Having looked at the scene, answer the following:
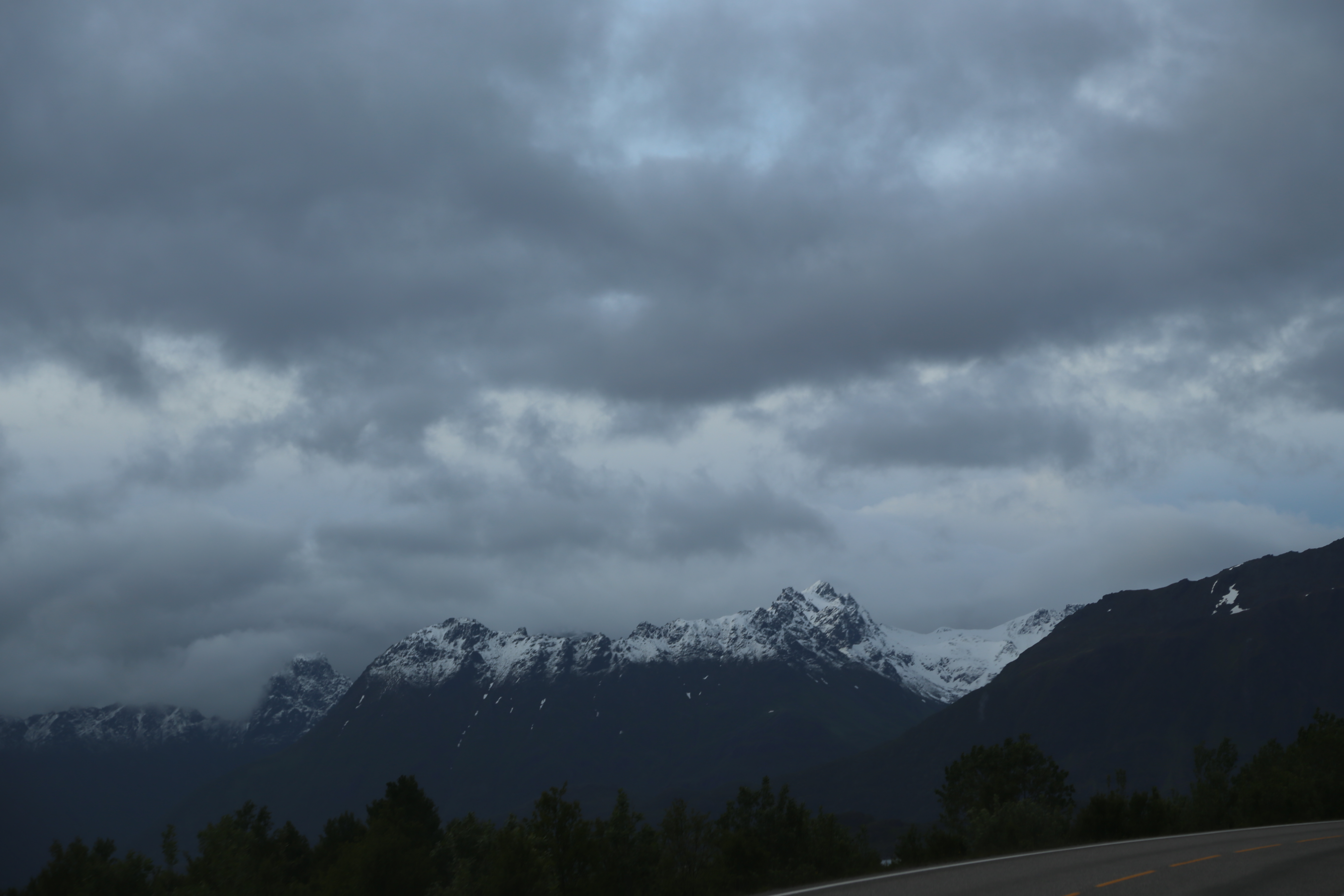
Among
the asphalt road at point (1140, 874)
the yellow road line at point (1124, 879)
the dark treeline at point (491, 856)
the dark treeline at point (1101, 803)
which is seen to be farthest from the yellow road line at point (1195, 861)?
the dark treeline at point (491, 856)

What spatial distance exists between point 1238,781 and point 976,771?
29.4 metres

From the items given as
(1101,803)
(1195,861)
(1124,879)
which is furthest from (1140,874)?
(1101,803)

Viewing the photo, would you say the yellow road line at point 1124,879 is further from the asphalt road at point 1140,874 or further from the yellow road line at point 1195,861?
the yellow road line at point 1195,861

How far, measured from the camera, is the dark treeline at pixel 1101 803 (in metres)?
44.6

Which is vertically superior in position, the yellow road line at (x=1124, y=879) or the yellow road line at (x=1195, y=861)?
the yellow road line at (x=1124, y=879)

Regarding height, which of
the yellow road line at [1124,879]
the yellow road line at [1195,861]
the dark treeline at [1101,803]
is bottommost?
the dark treeline at [1101,803]

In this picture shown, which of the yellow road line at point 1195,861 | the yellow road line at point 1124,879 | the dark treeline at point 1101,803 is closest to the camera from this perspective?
the yellow road line at point 1124,879

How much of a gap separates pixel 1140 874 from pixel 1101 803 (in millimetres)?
19246

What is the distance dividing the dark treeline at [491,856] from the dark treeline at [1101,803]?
6516 millimetres

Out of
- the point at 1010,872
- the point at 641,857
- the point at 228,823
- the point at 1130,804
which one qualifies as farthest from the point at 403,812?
the point at 1010,872

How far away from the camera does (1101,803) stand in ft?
154

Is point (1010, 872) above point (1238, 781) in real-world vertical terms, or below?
above

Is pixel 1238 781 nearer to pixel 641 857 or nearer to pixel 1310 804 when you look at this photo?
pixel 1310 804

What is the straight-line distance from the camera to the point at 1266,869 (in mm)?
30109
